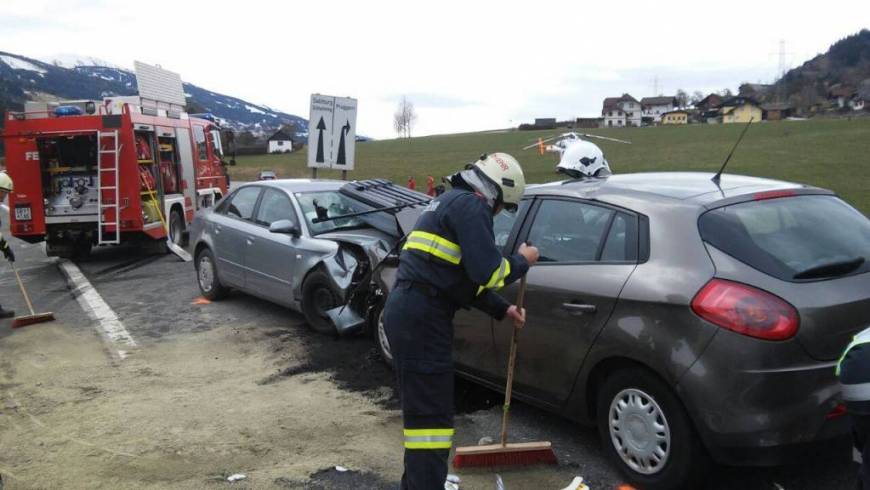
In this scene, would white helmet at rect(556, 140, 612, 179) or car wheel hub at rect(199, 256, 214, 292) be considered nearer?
white helmet at rect(556, 140, 612, 179)

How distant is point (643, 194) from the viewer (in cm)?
404

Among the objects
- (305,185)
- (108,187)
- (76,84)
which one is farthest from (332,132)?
(76,84)

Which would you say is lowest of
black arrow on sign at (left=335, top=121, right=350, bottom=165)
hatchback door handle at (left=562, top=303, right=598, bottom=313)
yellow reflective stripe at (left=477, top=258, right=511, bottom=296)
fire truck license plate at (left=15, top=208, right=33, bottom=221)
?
fire truck license plate at (left=15, top=208, right=33, bottom=221)

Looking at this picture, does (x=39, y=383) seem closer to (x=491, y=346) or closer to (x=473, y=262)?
(x=491, y=346)

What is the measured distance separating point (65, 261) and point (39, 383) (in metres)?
8.24

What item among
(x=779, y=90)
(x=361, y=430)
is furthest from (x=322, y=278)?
(x=779, y=90)

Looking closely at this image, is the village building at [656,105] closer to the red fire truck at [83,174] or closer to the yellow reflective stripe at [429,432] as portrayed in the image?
the red fire truck at [83,174]

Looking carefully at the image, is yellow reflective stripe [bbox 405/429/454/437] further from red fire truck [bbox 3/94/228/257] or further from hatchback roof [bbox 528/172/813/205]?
red fire truck [bbox 3/94/228/257]

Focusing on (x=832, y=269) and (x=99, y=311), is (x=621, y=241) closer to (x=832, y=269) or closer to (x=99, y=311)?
(x=832, y=269)

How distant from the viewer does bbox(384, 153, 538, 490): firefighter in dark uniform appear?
3246mm

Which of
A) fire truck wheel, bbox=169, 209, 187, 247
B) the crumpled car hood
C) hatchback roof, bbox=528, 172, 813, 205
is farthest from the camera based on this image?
fire truck wheel, bbox=169, 209, 187, 247

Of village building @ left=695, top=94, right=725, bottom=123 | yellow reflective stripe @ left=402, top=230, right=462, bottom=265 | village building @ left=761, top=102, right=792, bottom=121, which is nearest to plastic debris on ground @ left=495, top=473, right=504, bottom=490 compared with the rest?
yellow reflective stripe @ left=402, top=230, right=462, bottom=265

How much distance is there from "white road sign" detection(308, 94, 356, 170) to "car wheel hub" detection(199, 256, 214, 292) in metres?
4.26

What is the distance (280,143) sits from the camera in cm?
7850
